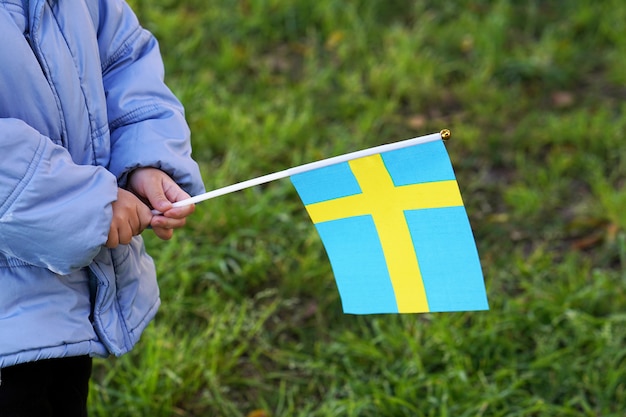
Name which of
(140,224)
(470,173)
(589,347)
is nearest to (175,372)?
(140,224)

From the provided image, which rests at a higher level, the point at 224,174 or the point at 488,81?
the point at 488,81

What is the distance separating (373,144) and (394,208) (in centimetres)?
195

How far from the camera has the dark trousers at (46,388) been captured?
1565 mm

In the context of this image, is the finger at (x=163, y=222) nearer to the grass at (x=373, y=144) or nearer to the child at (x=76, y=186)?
the child at (x=76, y=186)

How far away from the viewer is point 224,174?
320 centimetres

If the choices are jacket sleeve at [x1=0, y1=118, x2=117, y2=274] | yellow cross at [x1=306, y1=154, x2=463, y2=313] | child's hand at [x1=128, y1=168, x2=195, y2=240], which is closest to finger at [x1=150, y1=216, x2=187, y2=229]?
child's hand at [x1=128, y1=168, x2=195, y2=240]

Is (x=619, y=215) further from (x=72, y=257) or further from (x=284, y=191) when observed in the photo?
(x=72, y=257)

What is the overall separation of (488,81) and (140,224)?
267 cm

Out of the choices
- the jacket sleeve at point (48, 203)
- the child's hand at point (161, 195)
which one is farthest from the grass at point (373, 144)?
the jacket sleeve at point (48, 203)

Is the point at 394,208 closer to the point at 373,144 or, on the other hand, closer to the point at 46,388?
the point at 46,388

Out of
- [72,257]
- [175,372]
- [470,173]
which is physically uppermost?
[72,257]

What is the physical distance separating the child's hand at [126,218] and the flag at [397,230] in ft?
0.88

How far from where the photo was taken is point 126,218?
5.10ft

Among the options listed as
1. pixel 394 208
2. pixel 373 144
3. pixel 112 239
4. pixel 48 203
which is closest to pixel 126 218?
pixel 112 239
